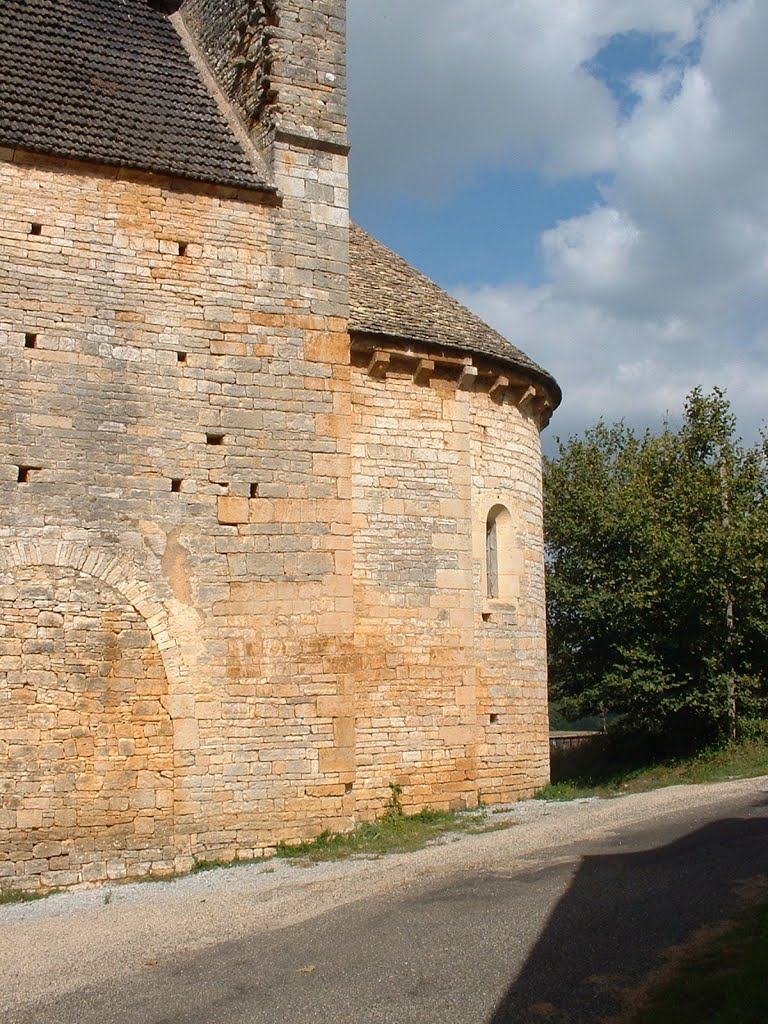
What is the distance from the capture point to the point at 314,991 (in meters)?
6.35

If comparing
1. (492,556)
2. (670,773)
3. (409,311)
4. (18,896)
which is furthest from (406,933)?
(670,773)

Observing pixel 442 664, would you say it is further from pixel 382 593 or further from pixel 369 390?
pixel 369 390

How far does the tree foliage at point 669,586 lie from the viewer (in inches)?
717

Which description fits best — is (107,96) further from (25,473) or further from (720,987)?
(720,987)

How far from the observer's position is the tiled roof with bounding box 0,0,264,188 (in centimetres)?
1124

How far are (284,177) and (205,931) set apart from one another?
8.25m

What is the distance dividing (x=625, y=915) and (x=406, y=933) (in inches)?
61.5

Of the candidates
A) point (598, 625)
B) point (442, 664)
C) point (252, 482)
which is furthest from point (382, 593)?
point (598, 625)

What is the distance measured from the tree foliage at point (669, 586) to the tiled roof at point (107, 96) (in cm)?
1082

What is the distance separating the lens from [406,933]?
24.2 ft

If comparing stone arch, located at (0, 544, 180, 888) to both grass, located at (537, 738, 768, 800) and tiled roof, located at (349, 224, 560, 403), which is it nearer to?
tiled roof, located at (349, 224, 560, 403)

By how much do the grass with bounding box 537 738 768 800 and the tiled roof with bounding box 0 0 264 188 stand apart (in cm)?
890

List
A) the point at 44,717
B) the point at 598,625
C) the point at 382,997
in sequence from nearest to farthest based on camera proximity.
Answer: the point at 382,997, the point at 44,717, the point at 598,625

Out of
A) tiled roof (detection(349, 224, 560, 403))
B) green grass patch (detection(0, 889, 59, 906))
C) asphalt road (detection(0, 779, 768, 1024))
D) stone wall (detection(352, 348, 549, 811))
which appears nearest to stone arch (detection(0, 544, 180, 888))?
green grass patch (detection(0, 889, 59, 906))
